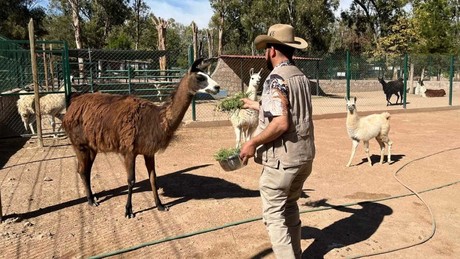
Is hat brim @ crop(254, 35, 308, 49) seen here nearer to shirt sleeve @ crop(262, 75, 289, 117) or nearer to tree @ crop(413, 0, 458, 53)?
shirt sleeve @ crop(262, 75, 289, 117)

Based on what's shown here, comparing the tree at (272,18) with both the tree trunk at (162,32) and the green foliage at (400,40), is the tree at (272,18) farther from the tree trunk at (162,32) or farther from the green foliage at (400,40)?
the tree trunk at (162,32)

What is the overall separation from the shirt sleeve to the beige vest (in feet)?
0.16

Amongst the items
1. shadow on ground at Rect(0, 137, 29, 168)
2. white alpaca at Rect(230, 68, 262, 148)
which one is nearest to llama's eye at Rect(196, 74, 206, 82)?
white alpaca at Rect(230, 68, 262, 148)

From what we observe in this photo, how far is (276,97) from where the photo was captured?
100 inches

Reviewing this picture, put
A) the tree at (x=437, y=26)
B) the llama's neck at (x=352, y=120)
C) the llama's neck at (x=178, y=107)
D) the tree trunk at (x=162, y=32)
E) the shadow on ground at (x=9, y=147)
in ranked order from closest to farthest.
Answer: the llama's neck at (x=178, y=107), the llama's neck at (x=352, y=120), the shadow on ground at (x=9, y=147), the tree trunk at (x=162, y=32), the tree at (x=437, y=26)

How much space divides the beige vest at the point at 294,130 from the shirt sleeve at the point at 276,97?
0.16 ft

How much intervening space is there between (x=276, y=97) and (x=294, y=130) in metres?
0.28

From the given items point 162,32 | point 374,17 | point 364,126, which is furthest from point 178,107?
point 374,17

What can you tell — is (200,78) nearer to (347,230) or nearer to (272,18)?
(347,230)

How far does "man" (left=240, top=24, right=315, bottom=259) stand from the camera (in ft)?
8.43

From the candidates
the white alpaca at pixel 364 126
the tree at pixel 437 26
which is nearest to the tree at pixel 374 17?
the tree at pixel 437 26

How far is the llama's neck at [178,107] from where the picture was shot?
433 cm

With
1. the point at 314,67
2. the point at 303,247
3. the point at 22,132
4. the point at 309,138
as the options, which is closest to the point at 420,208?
the point at 303,247

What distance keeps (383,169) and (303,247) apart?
137 inches
